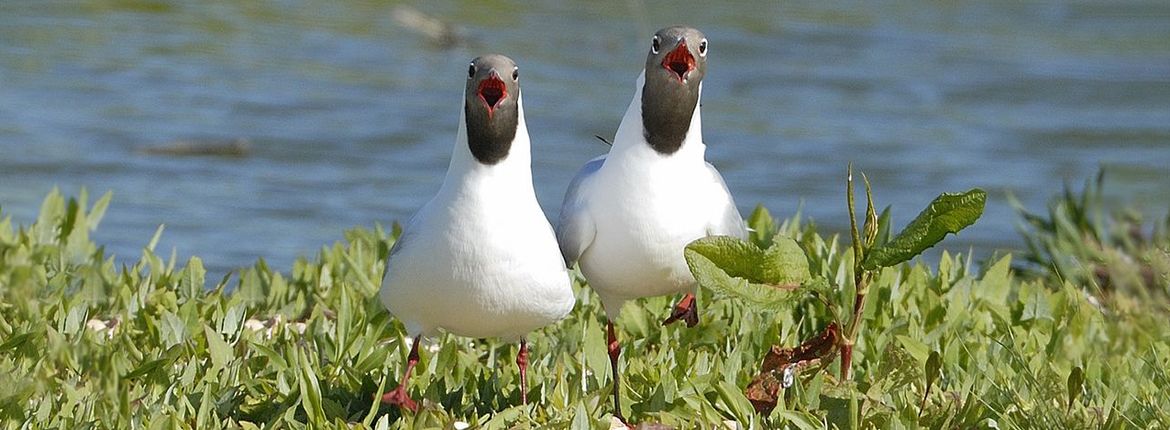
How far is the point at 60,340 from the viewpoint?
4902mm

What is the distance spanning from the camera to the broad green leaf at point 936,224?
15.0 feet

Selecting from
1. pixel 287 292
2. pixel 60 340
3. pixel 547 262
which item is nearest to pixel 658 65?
pixel 547 262

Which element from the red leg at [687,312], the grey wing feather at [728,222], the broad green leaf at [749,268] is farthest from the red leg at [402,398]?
the red leg at [687,312]

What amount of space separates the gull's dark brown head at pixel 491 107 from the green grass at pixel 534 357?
2.24ft

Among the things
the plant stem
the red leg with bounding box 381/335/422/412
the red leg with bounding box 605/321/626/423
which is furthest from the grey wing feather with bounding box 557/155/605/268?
the plant stem

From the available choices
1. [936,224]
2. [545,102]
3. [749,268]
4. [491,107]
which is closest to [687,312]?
[749,268]

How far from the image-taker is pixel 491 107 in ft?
14.7

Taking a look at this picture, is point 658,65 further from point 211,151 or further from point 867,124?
point 867,124

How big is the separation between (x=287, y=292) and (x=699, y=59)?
228 centimetres

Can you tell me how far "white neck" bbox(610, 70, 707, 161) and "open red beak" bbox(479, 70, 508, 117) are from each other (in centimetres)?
55

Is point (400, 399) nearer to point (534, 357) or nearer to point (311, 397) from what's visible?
point (311, 397)

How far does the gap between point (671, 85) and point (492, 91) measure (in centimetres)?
61

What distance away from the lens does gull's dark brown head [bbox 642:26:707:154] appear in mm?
4828

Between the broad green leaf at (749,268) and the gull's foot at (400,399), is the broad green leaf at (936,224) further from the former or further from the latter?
the gull's foot at (400,399)
